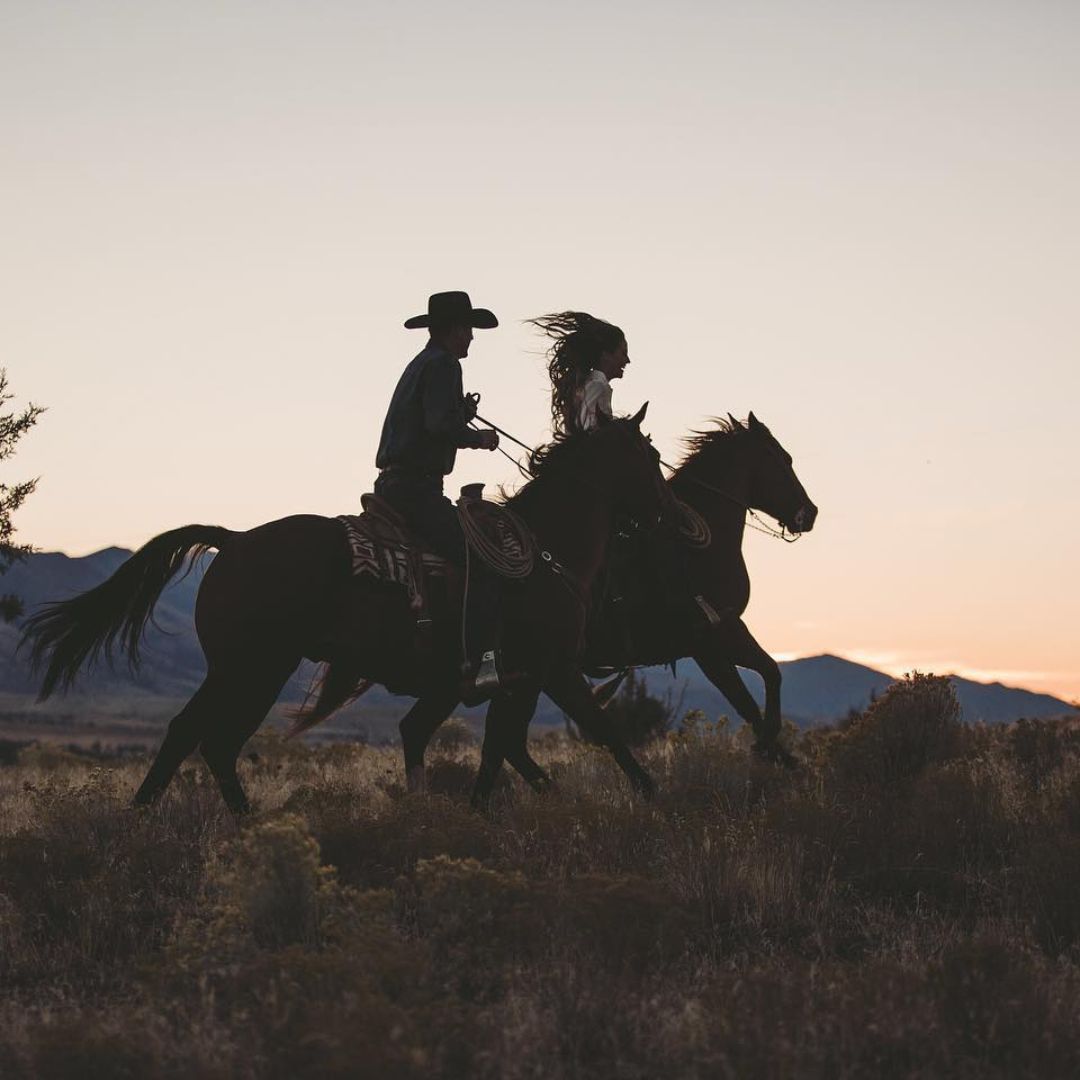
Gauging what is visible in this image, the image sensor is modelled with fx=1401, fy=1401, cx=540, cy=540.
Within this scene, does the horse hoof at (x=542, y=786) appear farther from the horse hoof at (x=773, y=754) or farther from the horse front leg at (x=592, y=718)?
the horse hoof at (x=773, y=754)

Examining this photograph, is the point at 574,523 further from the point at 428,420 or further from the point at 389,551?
the point at 389,551

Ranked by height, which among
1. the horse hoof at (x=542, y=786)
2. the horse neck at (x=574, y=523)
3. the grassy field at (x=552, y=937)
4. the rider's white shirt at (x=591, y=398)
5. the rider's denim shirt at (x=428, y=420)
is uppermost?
the rider's white shirt at (x=591, y=398)

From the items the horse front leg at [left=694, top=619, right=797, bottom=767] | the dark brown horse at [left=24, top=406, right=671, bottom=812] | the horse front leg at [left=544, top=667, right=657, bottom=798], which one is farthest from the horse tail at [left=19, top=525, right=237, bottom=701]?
the horse front leg at [left=694, top=619, right=797, bottom=767]

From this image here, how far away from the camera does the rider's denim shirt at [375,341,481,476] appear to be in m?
9.40

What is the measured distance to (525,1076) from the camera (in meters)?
4.60

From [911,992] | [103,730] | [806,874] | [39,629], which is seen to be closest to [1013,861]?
[806,874]

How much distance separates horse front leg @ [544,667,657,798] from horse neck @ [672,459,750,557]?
2.67m

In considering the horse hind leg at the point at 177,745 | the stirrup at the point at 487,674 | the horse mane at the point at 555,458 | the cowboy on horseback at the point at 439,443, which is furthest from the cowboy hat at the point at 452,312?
the horse hind leg at the point at 177,745

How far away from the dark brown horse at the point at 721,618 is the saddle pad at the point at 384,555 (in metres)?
1.36

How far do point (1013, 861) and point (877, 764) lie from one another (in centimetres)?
399

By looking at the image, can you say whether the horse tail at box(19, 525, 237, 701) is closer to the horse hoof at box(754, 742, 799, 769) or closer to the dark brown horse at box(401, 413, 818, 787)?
the dark brown horse at box(401, 413, 818, 787)

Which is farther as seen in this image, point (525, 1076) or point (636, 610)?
point (636, 610)

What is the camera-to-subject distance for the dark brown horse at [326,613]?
28.2 feet

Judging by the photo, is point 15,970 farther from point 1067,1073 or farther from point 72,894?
point 1067,1073
